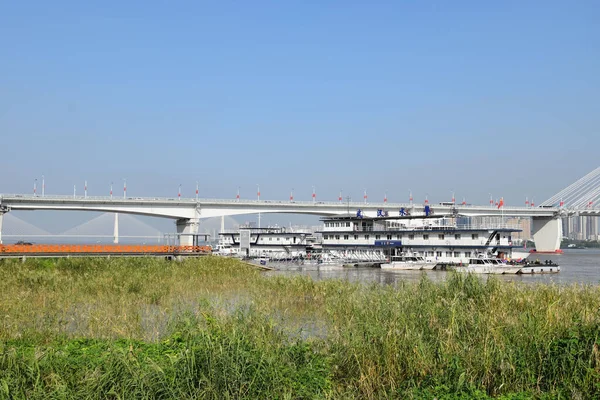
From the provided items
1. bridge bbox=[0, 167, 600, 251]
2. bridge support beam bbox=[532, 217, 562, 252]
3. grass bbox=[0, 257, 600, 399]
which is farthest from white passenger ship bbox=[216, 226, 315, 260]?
grass bbox=[0, 257, 600, 399]

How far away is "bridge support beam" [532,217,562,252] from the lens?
98375 millimetres

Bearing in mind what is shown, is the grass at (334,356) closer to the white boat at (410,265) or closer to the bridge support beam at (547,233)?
the white boat at (410,265)

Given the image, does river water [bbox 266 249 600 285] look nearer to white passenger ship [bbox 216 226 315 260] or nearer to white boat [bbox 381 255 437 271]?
white boat [bbox 381 255 437 271]

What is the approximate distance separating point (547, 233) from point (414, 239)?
55.8m

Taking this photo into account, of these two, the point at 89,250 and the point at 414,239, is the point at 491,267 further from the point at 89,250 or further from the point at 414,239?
the point at 89,250

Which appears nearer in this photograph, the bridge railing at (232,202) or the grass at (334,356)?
the grass at (334,356)

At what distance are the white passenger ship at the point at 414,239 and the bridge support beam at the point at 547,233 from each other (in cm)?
5064

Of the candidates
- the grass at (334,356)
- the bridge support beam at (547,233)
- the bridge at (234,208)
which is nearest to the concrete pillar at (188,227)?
the bridge at (234,208)

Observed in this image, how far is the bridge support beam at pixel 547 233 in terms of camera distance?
98375mm

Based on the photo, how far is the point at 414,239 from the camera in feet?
180

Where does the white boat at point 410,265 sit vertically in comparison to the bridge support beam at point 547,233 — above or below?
below

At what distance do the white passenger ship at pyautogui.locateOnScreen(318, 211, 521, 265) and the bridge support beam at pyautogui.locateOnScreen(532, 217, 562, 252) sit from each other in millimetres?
50645

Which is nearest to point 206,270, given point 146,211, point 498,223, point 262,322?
point 262,322

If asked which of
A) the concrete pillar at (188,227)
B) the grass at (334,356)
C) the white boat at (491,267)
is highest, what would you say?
the concrete pillar at (188,227)
